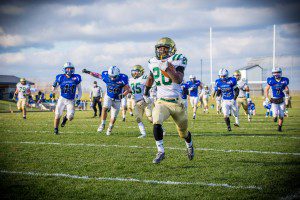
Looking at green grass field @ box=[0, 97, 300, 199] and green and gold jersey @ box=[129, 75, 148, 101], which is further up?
green and gold jersey @ box=[129, 75, 148, 101]

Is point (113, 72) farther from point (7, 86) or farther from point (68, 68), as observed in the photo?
point (7, 86)

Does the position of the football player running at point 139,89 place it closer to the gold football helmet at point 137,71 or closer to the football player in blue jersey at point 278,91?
the gold football helmet at point 137,71

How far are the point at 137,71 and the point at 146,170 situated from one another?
6599 millimetres

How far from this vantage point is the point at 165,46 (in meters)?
6.33

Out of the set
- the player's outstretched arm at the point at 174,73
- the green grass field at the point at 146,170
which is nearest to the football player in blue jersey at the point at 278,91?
the green grass field at the point at 146,170

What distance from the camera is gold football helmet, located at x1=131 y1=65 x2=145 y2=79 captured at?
1203cm

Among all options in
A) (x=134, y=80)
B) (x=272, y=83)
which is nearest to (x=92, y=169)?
(x=134, y=80)

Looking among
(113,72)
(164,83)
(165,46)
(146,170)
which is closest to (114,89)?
(113,72)

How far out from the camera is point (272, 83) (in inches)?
481

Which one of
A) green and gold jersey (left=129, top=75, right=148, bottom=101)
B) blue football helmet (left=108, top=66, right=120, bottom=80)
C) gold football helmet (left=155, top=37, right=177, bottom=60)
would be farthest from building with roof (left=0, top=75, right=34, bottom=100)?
gold football helmet (left=155, top=37, right=177, bottom=60)

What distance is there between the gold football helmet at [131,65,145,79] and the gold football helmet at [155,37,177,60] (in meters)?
5.61

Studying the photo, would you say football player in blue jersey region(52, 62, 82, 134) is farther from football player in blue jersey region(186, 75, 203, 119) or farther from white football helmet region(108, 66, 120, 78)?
football player in blue jersey region(186, 75, 203, 119)

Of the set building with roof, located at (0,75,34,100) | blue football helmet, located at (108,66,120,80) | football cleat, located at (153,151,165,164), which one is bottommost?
football cleat, located at (153,151,165,164)

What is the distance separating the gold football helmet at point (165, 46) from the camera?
634 centimetres
